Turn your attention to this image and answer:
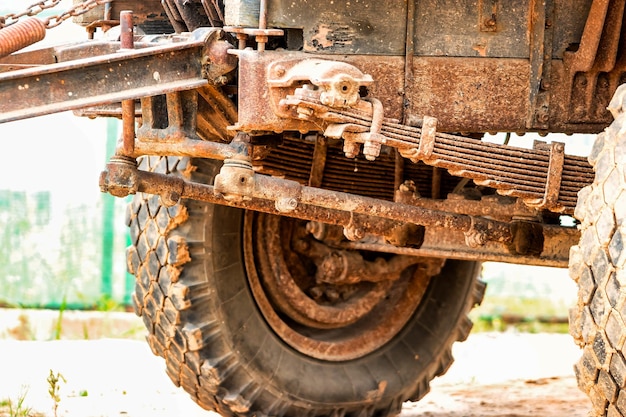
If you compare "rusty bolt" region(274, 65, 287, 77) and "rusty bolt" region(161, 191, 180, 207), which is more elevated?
"rusty bolt" region(274, 65, 287, 77)

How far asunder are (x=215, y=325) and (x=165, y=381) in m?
2.35

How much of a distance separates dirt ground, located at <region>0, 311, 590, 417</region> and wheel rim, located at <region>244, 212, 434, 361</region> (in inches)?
32.5

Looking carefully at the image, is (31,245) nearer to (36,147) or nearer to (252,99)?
(36,147)

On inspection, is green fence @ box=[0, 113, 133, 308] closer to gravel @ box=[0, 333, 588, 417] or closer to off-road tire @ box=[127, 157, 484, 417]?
gravel @ box=[0, 333, 588, 417]

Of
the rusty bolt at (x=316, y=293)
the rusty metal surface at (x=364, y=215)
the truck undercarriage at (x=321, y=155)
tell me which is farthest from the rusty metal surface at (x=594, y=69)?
the rusty bolt at (x=316, y=293)

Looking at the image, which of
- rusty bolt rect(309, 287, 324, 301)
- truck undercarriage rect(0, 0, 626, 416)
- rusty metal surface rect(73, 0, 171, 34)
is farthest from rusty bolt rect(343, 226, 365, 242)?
rusty metal surface rect(73, 0, 171, 34)

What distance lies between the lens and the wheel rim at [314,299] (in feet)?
17.1

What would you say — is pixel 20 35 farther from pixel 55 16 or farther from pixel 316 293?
pixel 316 293

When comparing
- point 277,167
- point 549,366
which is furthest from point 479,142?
point 549,366

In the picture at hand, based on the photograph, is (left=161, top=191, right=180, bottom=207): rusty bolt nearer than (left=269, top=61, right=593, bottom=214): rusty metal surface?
No

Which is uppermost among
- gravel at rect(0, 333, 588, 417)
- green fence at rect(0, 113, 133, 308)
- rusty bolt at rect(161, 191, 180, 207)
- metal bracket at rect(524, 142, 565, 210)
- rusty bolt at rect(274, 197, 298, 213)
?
metal bracket at rect(524, 142, 565, 210)

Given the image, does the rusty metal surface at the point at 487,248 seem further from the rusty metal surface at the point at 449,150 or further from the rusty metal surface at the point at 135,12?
the rusty metal surface at the point at 135,12

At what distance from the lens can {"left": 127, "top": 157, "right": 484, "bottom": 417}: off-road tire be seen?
193 inches

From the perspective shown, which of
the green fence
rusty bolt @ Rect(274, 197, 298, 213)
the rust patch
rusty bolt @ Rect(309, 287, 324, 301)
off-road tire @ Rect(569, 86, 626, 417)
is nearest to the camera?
off-road tire @ Rect(569, 86, 626, 417)
